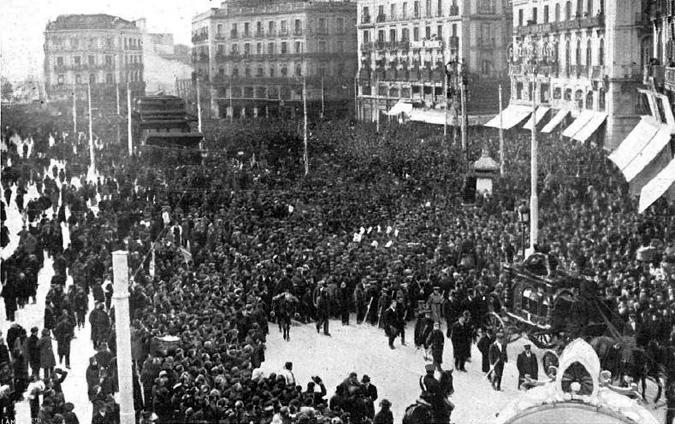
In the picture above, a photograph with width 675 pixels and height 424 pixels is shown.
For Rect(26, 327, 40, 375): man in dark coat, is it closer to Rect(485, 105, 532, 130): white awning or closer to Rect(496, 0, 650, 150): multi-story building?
Rect(496, 0, 650, 150): multi-story building

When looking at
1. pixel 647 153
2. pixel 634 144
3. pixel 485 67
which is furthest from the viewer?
pixel 485 67

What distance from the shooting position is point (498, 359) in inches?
629

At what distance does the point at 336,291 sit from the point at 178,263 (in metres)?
3.96

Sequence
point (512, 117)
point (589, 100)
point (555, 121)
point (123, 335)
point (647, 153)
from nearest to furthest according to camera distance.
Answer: point (123, 335), point (647, 153), point (589, 100), point (555, 121), point (512, 117)

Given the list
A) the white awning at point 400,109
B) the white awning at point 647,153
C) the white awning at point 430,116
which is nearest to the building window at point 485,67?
the white awning at point 400,109

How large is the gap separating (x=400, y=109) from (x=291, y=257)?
43.6 m

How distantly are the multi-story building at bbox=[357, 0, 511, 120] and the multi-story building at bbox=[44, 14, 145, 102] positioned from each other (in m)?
24.2

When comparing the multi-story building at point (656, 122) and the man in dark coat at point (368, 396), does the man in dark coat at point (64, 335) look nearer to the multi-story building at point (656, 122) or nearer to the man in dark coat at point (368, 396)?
the man in dark coat at point (368, 396)

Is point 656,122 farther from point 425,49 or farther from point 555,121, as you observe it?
point 425,49

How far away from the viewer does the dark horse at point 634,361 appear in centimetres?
1452

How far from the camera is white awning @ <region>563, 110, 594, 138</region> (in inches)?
1727

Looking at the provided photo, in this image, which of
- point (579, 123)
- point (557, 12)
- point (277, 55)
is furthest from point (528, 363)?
point (277, 55)

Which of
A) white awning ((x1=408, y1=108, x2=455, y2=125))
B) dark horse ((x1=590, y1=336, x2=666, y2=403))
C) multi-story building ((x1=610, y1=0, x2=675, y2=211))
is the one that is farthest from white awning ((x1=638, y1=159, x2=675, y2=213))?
white awning ((x1=408, y1=108, x2=455, y2=125))

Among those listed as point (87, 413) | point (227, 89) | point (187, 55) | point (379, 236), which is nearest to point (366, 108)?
point (227, 89)
